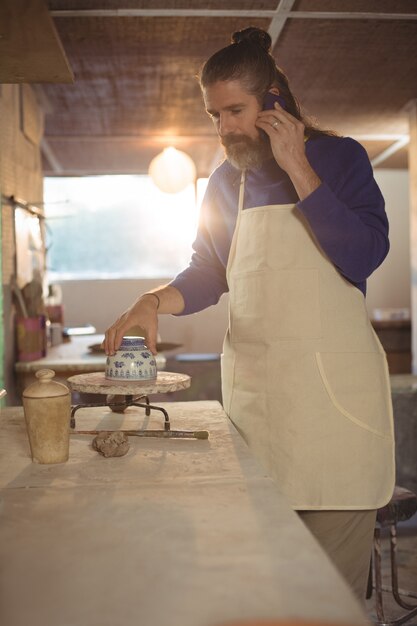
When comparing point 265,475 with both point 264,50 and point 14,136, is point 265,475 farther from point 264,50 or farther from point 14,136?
point 14,136

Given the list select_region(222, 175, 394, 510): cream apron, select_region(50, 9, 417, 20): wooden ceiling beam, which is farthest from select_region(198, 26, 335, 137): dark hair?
select_region(50, 9, 417, 20): wooden ceiling beam

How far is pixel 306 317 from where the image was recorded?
1.63 m

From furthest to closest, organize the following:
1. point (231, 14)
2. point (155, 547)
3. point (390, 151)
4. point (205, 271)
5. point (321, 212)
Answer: point (390, 151)
point (231, 14)
point (205, 271)
point (321, 212)
point (155, 547)

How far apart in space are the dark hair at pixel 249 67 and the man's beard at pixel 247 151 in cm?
11

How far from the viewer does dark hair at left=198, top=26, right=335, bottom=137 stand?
176cm

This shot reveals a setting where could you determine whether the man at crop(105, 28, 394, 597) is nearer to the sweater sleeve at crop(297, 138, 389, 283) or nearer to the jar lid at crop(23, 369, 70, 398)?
the sweater sleeve at crop(297, 138, 389, 283)

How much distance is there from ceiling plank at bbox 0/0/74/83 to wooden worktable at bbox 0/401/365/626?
1.41 meters

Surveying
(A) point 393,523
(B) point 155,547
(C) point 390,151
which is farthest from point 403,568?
(C) point 390,151

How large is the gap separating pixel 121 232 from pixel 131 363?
19.0 ft

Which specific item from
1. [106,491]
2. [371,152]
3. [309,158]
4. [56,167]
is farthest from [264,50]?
[56,167]

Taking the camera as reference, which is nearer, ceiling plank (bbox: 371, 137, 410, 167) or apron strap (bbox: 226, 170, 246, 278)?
apron strap (bbox: 226, 170, 246, 278)

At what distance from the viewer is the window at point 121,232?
728 cm

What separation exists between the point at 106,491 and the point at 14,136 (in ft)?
9.92

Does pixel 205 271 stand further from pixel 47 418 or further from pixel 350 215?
pixel 47 418
